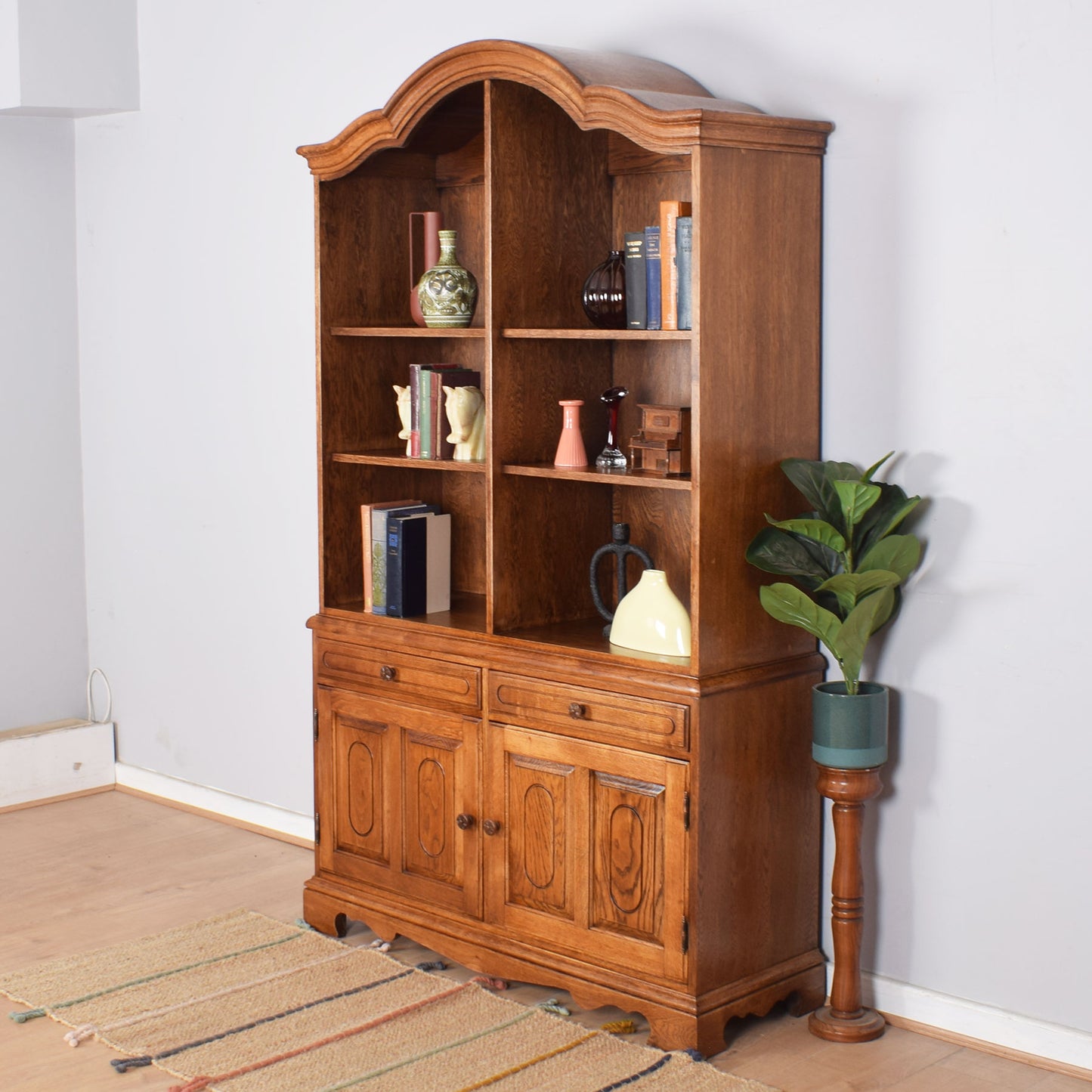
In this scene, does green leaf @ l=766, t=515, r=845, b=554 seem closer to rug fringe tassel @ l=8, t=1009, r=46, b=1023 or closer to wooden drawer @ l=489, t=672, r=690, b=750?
wooden drawer @ l=489, t=672, r=690, b=750

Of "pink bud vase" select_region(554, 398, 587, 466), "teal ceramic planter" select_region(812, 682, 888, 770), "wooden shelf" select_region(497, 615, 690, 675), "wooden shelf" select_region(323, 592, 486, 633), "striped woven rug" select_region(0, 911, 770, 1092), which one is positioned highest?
"pink bud vase" select_region(554, 398, 587, 466)

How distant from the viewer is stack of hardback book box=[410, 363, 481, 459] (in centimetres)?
360

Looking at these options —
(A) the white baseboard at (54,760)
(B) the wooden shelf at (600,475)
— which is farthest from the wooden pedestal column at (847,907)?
(A) the white baseboard at (54,760)

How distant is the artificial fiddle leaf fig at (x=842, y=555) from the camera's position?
2961mm

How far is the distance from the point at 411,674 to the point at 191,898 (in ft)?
3.51

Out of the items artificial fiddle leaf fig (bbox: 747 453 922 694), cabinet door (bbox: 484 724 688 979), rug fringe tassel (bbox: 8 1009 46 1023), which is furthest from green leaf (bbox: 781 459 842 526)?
rug fringe tassel (bbox: 8 1009 46 1023)

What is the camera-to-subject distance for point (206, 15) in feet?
15.1

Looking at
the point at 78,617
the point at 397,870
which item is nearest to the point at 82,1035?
the point at 397,870

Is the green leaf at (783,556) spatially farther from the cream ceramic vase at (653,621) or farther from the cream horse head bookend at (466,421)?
the cream horse head bookend at (466,421)

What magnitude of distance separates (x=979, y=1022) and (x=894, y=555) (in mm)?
1043

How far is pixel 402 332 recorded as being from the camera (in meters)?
3.59

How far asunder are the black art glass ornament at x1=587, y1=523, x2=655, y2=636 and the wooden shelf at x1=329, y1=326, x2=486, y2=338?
0.57 m

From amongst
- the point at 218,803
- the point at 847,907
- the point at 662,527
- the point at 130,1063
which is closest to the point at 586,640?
the point at 662,527

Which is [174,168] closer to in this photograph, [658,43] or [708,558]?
[658,43]
